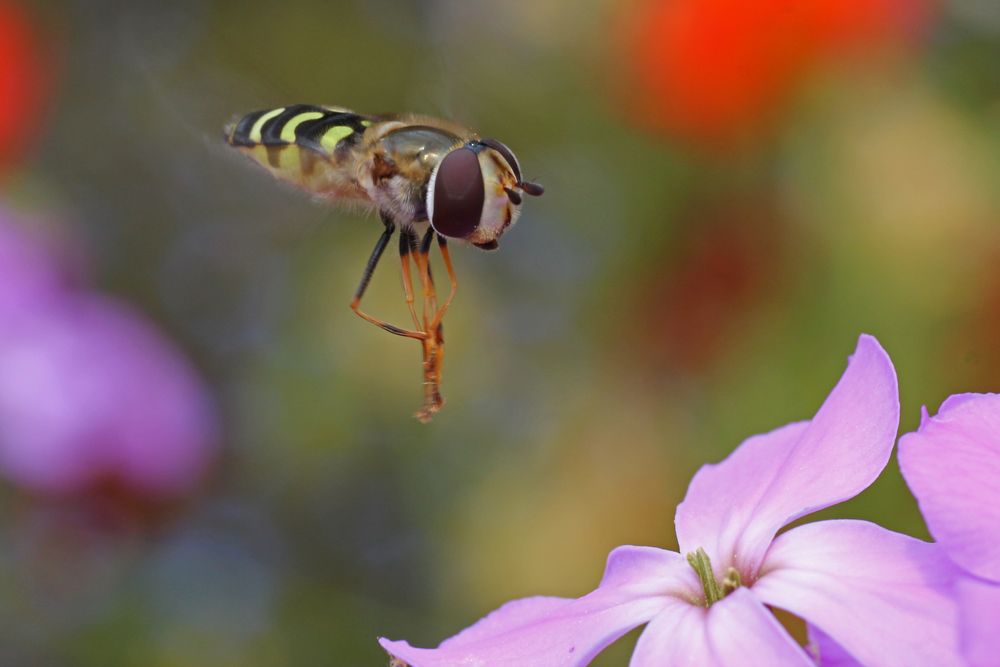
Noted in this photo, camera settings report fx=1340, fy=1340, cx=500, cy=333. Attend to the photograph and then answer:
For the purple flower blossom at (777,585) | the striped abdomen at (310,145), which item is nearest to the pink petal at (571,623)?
the purple flower blossom at (777,585)

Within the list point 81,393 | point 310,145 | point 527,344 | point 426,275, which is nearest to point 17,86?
point 81,393

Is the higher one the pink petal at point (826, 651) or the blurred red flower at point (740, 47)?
the blurred red flower at point (740, 47)

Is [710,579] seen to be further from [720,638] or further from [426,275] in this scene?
[426,275]

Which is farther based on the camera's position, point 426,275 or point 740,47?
point 740,47

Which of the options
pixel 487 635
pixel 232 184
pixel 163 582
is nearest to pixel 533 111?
pixel 232 184

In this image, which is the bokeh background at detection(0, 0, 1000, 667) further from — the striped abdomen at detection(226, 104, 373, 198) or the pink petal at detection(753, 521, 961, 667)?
the pink petal at detection(753, 521, 961, 667)

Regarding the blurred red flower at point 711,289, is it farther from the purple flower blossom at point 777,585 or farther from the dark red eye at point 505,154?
the purple flower blossom at point 777,585

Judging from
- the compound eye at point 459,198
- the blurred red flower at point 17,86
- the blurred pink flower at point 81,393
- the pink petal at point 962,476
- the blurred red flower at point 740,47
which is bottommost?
the blurred pink flower at point 81,393
